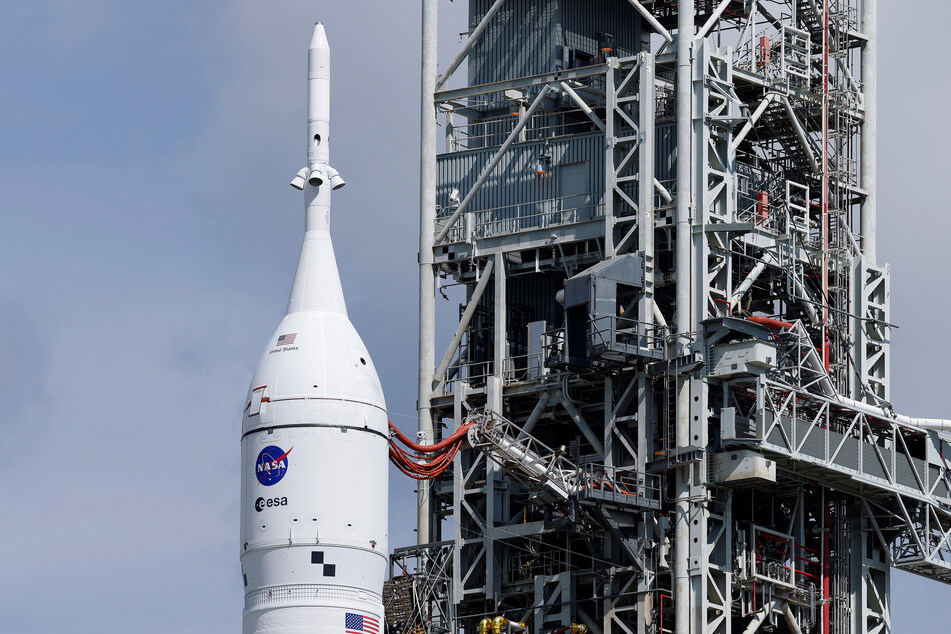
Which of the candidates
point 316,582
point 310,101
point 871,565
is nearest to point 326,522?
point 316,582

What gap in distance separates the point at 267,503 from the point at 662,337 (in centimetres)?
1435

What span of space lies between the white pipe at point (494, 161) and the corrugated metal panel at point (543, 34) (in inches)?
67.2

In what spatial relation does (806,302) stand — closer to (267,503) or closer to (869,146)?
(869,146)

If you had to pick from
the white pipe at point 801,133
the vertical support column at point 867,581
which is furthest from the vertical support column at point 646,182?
the vertical support column at point 867,581

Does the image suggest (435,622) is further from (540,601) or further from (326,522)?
(326,522)

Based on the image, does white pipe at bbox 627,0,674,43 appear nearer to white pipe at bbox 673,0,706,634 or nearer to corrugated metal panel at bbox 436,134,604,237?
white pipe at bbox 673,0,706,634

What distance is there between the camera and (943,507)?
309ft

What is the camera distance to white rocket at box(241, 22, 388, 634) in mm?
79562

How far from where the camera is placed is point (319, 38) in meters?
86.1

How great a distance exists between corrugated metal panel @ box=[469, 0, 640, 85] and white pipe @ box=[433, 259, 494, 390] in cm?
615

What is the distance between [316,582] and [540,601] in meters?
12.6

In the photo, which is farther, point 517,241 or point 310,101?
point 517,241

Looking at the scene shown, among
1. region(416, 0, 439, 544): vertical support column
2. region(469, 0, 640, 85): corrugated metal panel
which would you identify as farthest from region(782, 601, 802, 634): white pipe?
region(469, 0, 640, 85): corrugated metal panel

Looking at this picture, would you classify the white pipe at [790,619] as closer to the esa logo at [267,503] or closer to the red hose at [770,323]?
the red hose at [770,323]
